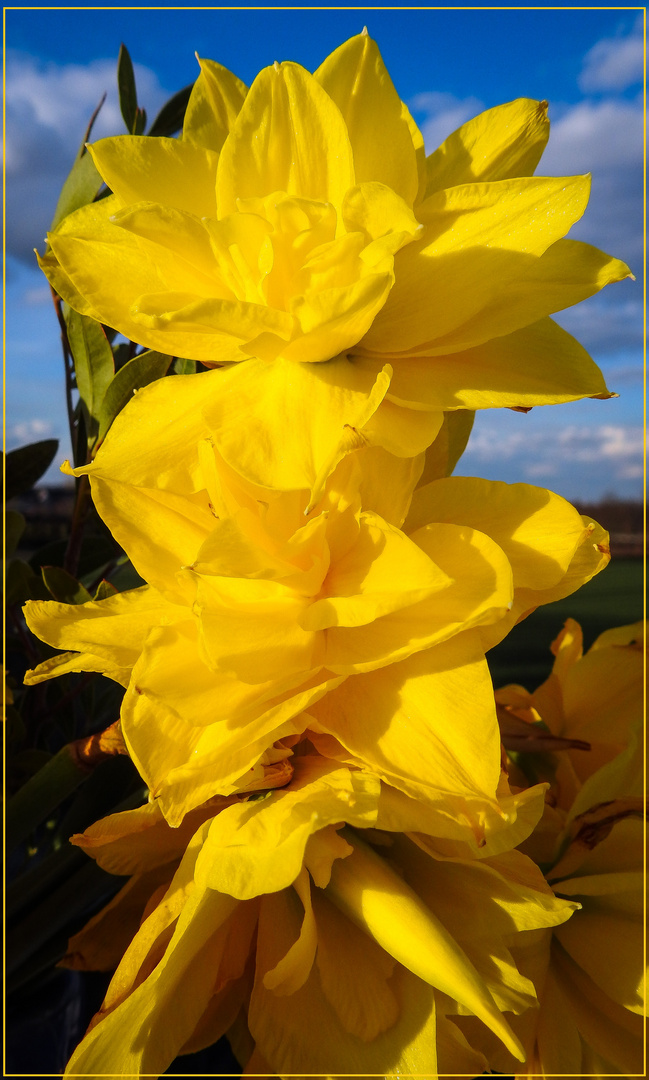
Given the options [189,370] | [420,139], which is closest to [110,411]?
[189,370]

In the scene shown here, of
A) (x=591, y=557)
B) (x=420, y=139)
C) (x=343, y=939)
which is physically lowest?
(x=343, y=939)

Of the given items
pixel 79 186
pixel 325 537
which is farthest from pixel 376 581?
pixel 79 186

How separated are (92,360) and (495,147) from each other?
0.17 m

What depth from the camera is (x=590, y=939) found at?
0.95 ft

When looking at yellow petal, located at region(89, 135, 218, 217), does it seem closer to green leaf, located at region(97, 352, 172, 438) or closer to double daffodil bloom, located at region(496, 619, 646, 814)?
green leaf, located at region(97, 352, 172, 438)

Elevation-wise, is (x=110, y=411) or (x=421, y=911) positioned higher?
(x=110, y=411)

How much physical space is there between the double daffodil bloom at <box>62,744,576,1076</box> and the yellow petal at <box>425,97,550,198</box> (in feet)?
0.59

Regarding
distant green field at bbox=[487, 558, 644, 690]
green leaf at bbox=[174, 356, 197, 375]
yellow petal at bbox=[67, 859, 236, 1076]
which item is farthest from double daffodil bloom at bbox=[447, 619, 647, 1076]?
distant green field at bbox=[487, 558, 644, 690]

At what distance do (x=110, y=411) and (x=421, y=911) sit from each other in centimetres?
20

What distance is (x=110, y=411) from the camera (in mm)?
284

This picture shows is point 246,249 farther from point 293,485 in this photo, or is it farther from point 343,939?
point 343,939

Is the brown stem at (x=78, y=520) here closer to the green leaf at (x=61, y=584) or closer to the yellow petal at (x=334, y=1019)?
the green leaf at (x=61, y=584)

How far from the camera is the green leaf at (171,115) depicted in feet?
1.27

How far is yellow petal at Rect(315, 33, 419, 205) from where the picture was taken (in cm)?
22
